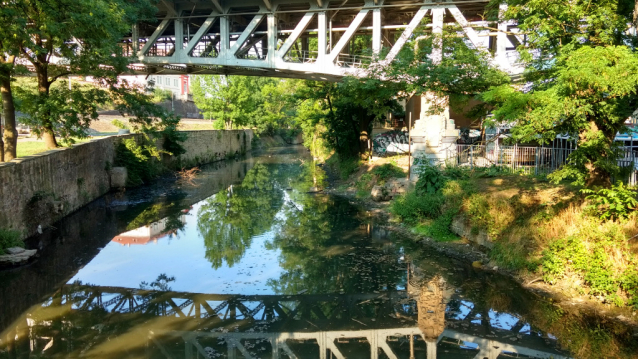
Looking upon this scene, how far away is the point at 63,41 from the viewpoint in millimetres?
16891

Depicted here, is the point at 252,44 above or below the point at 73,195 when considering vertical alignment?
above

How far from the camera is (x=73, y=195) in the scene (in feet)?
64.9

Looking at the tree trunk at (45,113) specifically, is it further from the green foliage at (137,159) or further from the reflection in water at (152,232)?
the green foliage at (137,159)

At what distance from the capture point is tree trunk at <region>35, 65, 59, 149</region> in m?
17.9

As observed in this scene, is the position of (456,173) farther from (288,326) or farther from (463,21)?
(463,21)

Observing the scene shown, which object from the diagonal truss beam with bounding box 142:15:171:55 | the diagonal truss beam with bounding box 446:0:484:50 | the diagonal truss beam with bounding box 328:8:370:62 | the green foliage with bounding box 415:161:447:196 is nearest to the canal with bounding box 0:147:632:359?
the green foliage with bounding box 415:161:447:196

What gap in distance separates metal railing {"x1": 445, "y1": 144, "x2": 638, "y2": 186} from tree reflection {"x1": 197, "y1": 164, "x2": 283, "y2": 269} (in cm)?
792

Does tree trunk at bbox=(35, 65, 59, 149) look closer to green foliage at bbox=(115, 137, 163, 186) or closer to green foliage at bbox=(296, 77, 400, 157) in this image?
green foliage at bbox=(115, 137, 163, 186)

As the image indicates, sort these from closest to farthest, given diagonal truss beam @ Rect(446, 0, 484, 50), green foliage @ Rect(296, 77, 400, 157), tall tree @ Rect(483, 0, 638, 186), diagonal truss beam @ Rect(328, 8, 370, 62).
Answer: tall tree @ Rect(483, 0, 638, 186) < diagonal truss beam @ Rect(446, 0, 484, 50) < diagonal truss beam @ Rect(328, 8, 370, 62) < green foliage @ Rect(296, 77, 400, 157)

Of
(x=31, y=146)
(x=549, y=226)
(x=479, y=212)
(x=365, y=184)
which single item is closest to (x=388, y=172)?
(x=365, y=184)

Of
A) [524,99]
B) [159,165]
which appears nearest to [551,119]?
[524,99]

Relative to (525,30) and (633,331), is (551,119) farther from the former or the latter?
(633,331)

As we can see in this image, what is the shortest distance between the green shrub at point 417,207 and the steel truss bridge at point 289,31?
887 centimetres

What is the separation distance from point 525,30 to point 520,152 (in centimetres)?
850
